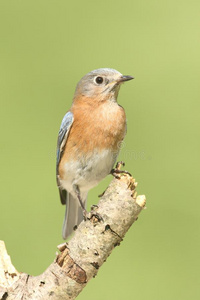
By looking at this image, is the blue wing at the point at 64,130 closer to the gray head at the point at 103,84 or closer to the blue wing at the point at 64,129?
the blue wing at the point at 64,129

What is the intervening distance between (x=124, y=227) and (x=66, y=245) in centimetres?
30

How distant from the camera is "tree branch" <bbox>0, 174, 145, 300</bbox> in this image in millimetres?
2236

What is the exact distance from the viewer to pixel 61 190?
3779mm

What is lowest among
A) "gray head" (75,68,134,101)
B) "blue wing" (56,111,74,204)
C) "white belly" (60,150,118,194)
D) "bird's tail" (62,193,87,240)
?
"bird's tail" (62,193,87,240)

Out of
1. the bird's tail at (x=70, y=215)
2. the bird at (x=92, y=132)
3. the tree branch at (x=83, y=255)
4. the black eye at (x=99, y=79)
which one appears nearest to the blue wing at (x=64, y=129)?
the bird at (x=92, y=132)

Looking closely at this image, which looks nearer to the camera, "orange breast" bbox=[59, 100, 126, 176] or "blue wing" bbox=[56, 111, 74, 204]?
"orange breast" bbox=[59, 100, 126, 176]

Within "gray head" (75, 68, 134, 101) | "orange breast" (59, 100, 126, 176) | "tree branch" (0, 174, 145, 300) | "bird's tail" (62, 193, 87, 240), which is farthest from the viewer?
"bird's tail" (62, 193, 87, 240)

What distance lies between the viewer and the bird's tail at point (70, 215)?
12.4 ft

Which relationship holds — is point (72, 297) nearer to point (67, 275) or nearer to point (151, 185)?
point (67, 275)

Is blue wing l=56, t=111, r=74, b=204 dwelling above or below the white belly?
above

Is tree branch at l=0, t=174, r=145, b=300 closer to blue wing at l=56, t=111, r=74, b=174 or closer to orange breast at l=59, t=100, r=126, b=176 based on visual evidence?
orange breast at l=59, t=100, r=126, b=176

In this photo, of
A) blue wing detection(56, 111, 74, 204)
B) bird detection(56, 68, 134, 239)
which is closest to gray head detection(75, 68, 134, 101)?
bird detection(56, 68, 134, 239)

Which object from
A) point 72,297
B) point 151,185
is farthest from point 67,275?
point 151,185

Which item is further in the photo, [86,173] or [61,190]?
[61,190]
